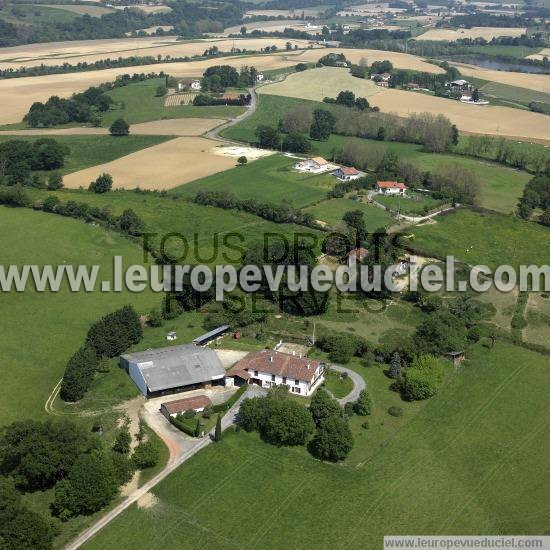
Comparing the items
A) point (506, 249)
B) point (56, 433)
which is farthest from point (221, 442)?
point (506, 249)

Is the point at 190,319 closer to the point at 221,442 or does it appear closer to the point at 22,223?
the point at 221,442

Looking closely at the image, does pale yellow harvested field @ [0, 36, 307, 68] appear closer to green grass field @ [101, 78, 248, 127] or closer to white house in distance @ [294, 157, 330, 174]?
green grass field @ [101, 78, 248, 127]

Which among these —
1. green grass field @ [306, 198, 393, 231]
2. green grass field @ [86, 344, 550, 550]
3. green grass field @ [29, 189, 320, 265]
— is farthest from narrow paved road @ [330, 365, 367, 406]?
green grass field @ [306, 198, 393, 231]

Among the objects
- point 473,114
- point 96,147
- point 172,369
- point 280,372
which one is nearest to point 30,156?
point 96,147

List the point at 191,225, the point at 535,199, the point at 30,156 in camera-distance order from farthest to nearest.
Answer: the point at 30,156
the point at 535,199
the point at 191,225

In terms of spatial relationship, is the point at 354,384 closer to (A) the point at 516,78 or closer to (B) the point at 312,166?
(B) the point at 312,166
